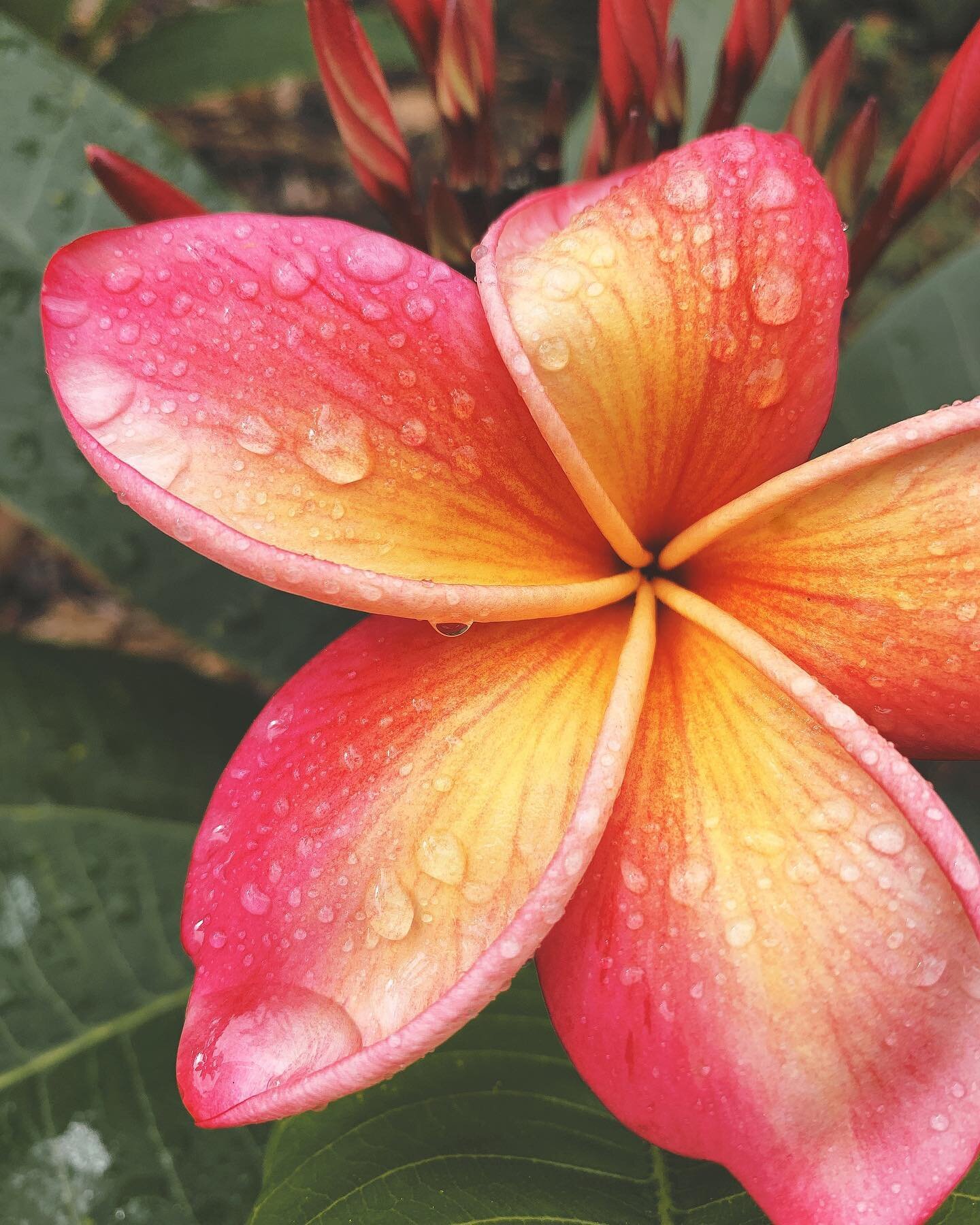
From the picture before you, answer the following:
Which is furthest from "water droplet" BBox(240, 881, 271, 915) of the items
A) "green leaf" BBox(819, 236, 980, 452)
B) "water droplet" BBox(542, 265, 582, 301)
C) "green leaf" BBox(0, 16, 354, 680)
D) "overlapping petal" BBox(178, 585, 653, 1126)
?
"green leaf" BBox(819, 236, 980, 452)

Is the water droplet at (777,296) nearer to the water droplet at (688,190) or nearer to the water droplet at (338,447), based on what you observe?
the water droplet at (688,190)

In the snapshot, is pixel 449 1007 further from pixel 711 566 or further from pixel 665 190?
pixel 665 190

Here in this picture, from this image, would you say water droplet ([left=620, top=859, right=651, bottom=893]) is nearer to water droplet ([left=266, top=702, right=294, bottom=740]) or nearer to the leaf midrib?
water droplet ([left=266, top=702, right=294, bottom=740])

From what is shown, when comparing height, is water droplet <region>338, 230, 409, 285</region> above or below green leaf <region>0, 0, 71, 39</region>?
below

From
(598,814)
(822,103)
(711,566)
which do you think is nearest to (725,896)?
(598,814)

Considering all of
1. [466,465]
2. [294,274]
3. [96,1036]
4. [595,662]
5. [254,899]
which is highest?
[294,274]

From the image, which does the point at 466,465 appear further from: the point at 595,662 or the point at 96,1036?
the point at 96,1036

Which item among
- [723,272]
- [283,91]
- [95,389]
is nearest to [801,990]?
[723,272]
